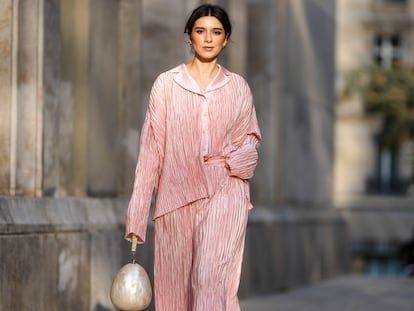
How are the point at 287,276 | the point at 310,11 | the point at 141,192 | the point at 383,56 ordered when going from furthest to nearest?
1. the point at 383,56
2. the point at 310,11
3. the point at 287,276
4. the point at 141,192

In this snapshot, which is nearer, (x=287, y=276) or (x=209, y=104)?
(x=209, y=104)

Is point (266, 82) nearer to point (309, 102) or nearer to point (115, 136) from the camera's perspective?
point (309, 102)

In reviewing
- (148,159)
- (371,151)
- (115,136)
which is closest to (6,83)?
(115,136)

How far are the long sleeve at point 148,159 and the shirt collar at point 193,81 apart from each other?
0.42 ft

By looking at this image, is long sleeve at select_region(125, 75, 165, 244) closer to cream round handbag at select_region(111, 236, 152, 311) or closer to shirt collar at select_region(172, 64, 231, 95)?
shirt collar at select_region(172, 64, 231, 95)

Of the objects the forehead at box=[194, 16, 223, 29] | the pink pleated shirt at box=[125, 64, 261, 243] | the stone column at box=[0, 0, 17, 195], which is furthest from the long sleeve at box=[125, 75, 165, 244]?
the stone column at box=[0, 0, 17, 195]

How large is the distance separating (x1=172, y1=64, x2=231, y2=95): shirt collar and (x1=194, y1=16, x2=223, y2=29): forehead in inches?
9.8

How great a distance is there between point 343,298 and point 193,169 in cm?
946

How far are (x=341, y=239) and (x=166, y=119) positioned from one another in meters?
16.0

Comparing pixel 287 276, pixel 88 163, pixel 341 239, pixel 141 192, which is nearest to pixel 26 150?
pixel 88 163

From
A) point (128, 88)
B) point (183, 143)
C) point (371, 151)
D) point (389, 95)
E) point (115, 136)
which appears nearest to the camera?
point (183, 143)

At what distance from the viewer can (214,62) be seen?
8.22 m

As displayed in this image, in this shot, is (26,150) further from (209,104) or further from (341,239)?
(341,239)

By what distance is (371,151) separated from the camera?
5994cm
